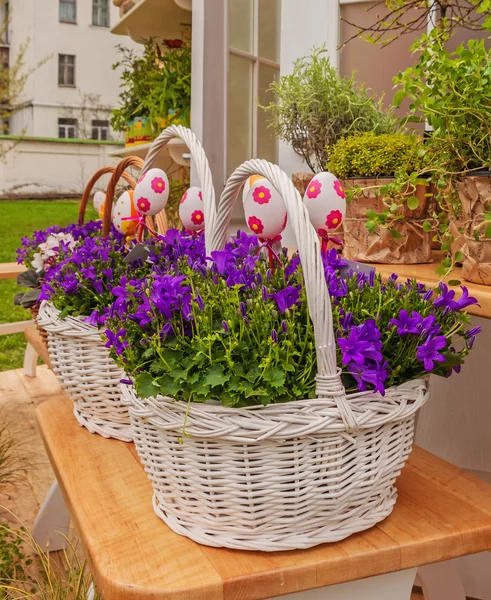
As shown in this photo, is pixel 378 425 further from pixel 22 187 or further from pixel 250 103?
pixel 22 187

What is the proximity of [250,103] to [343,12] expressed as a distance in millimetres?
567

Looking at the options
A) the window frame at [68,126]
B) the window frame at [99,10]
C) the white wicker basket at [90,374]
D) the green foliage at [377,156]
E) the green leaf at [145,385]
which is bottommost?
the white wicker basket at [90,374]

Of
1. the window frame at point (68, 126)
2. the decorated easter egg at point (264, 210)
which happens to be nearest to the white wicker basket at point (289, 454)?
the decorated easter egg at point (264, 210)

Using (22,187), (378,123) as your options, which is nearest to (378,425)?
(378,123)

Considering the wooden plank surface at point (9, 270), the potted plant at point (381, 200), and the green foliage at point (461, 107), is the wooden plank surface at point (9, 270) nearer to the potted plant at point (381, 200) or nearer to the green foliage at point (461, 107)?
the potted plant at point (381, 200)

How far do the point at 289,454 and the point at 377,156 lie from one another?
67cm

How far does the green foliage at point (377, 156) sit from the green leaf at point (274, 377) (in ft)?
2.00

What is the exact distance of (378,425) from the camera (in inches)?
26.0

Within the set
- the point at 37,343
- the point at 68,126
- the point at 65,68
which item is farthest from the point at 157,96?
the point at 65,68

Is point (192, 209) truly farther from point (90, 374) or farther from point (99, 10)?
point (99, 10)

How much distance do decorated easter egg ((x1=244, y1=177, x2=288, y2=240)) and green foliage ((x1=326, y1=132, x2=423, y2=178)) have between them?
1.20 feet

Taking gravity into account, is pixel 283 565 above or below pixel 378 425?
below

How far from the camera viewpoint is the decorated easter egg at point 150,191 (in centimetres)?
117

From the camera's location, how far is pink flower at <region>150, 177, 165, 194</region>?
1.17 metres
